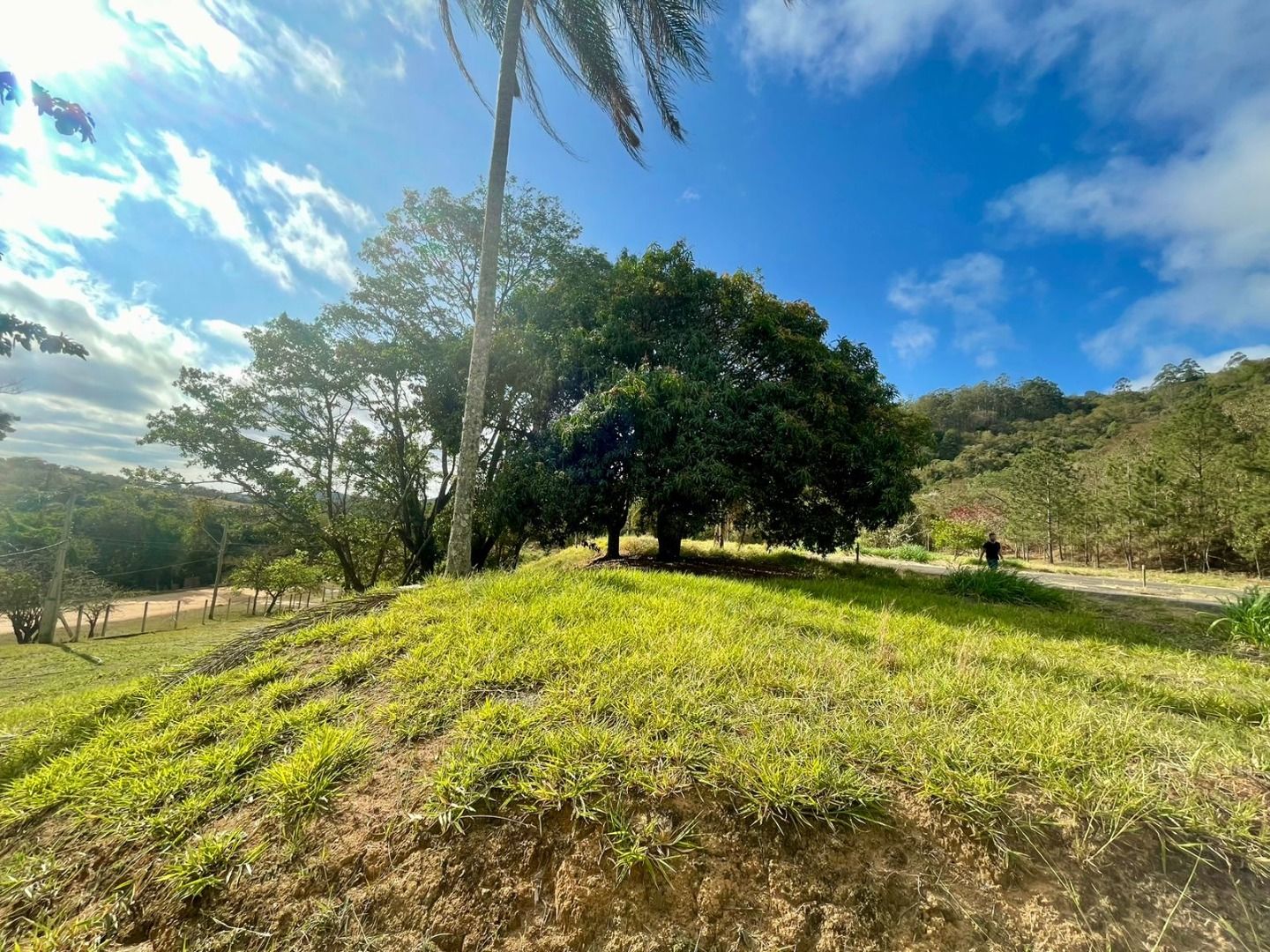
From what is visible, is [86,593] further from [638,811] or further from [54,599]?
[638,811]

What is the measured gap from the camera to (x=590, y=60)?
263 inches

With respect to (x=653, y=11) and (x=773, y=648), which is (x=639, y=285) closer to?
(x=653, y=11)

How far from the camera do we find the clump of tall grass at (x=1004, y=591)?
776cm

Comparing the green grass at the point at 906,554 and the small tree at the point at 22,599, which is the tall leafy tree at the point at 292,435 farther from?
the green grass at the point at 906,554

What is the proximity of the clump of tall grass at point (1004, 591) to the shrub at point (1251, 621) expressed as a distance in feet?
7.02

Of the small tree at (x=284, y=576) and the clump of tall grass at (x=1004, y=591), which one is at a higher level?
the clump of tall grass at (x=1004, y=591)

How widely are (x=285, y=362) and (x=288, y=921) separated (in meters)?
14.2

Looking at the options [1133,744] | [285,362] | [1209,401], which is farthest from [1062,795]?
[1209,401]

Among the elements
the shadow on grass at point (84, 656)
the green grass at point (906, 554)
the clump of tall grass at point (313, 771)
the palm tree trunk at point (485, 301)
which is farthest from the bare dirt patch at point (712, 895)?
the green grass at point (906, 554)

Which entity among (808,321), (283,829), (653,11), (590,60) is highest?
(653,11)

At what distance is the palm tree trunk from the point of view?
6164 millimetres

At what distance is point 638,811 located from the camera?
180 cm

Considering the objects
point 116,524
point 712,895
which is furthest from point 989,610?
point 116,524

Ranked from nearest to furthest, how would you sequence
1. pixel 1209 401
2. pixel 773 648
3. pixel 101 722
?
1. pixel 101 722
2. pixel 773 648
3. pixel 1209 401
